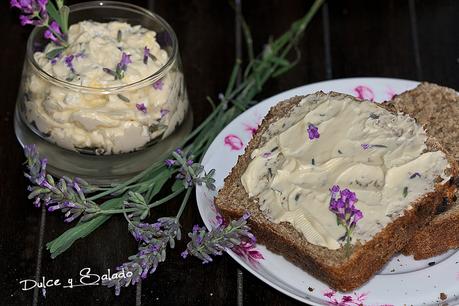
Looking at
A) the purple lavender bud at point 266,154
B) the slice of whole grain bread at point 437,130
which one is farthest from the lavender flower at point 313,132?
the slice of whole grain bread at point 437,130

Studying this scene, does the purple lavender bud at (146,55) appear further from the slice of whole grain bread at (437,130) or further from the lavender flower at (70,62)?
the slice of whole grain bread at (437,130)

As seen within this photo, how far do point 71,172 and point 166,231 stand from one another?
444 millimetres

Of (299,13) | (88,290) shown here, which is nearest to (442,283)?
(88,290)

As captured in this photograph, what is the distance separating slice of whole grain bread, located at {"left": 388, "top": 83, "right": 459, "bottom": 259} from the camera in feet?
7.66

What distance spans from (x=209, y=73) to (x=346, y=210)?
Answer: 1.08 metres

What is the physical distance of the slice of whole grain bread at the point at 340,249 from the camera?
220 centimetres

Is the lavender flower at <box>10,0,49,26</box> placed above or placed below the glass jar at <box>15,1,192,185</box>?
above

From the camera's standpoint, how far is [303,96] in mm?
2580

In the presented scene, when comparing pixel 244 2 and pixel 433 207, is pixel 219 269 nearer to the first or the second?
pixel 433 207

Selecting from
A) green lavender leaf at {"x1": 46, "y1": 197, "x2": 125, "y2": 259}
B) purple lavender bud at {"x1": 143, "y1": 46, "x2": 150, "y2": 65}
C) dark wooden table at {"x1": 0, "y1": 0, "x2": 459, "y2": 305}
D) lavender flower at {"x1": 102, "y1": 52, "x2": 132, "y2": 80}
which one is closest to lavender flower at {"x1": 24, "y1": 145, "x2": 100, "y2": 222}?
green lavender leaf at {"x1": 46, "y1": 197, "x2": 125, "y2": 259}

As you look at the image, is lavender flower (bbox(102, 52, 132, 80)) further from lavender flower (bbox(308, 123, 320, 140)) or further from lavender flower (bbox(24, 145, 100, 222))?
lavender flower (bbox(308, 123, 320, 140))

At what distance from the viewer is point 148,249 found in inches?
89.0

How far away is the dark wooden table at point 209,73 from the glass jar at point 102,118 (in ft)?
0.50

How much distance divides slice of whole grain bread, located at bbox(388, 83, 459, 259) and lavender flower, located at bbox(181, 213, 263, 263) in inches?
17.3
